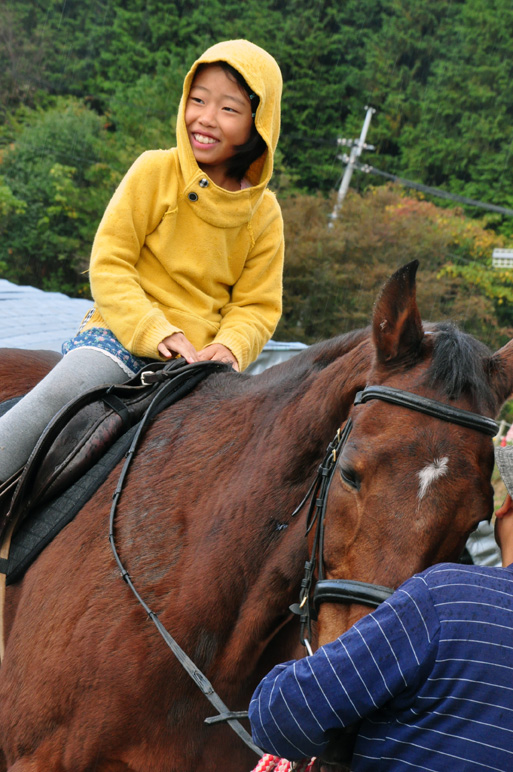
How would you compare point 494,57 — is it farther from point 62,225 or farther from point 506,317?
point 62,225

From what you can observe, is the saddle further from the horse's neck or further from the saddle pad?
the horse's neck

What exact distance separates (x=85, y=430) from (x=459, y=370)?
141 cm

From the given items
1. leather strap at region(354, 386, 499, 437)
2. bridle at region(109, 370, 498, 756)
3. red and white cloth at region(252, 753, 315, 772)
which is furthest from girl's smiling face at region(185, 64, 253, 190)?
red and white cloth at region(252, 753, 315, 772)

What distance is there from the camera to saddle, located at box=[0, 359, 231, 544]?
2.52 meters

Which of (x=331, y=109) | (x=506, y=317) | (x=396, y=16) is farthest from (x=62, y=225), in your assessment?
(x=396, y=16)

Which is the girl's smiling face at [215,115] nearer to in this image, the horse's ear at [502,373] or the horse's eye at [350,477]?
the horse's ear at [502,373]

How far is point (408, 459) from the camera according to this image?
1.66m

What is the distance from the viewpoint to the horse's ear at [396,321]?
1841mm

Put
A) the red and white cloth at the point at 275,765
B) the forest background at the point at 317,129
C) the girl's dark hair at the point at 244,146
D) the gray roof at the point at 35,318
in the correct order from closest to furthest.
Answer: the red and white cloth at the point at 275,765 → the girl's dark hair at the point at 244,146 → the gray roof at the point at 35,318 → the forest background at the point at 317,129

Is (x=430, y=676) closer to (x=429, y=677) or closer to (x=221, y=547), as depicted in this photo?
(x=429, y=677)

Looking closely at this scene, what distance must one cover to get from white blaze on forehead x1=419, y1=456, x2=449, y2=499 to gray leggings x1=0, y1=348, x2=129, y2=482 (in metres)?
1.43

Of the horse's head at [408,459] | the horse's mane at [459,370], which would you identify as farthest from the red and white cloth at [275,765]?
the horse's mane at [459,370]

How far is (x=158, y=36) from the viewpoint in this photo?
43219 millimetres

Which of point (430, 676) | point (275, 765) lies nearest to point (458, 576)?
point (430, 676)
